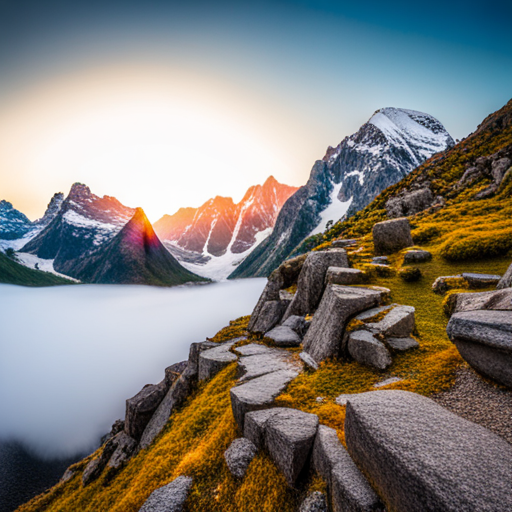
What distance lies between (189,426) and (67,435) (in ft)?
240

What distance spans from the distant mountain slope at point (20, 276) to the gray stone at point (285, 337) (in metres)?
198

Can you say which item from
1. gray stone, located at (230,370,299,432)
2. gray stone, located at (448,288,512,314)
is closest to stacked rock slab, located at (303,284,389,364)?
gray stone, located at (230,370,299,432)

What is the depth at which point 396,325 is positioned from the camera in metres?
7.07

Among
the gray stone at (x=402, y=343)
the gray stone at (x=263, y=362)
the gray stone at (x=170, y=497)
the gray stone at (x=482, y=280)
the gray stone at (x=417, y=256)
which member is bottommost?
the gray stone at (x=170, y=497)

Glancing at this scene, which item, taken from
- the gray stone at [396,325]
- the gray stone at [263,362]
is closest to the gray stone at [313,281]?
the gray stone at [263,362]

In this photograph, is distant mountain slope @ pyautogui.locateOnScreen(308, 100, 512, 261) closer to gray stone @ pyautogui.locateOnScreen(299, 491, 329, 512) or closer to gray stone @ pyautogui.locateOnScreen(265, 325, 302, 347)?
gray stone @ pyautogui.locateOnScreen(265, 325, 302, 347)

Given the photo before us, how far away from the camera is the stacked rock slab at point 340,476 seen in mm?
2998

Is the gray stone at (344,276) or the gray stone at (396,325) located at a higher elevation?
the gray stone at (344,276)

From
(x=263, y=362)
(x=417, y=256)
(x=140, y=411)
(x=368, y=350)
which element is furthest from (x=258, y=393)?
(x=417, y=256)

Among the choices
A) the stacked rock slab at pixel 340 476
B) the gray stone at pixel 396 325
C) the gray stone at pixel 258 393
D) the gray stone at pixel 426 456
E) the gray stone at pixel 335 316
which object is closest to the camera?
the gray stone at pixel 426 456

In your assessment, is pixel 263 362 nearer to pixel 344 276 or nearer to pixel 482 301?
pixel 344 276

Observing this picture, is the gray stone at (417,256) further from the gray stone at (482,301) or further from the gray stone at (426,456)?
the gray stone at (426,456)

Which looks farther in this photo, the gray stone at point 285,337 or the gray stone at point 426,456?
the gray stone at point 285,337

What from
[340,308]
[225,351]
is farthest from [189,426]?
[340,308]
